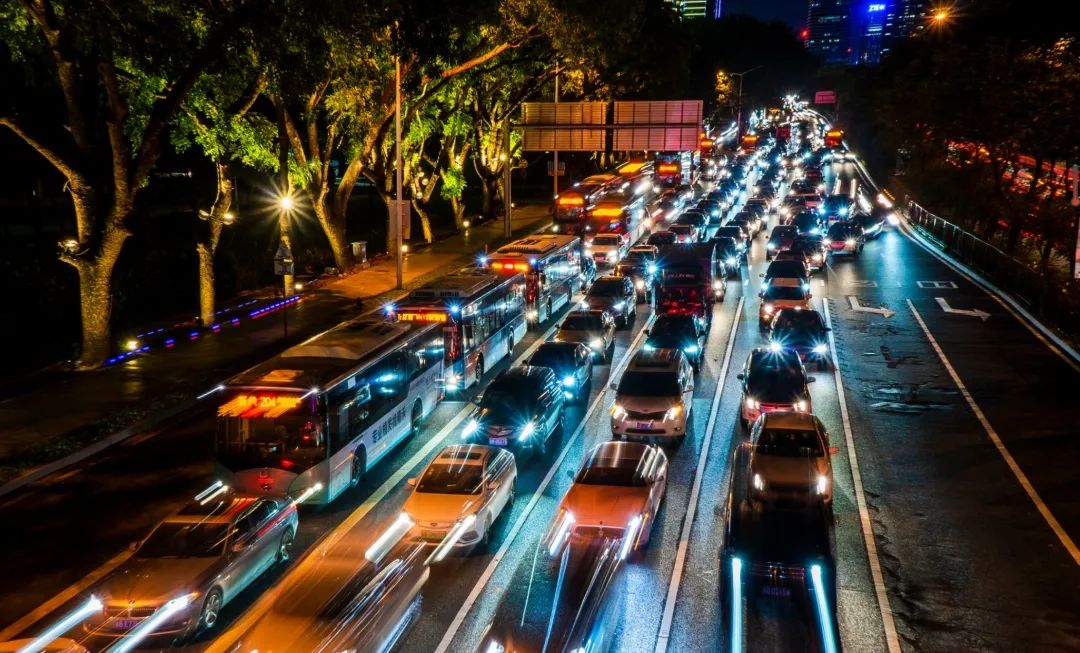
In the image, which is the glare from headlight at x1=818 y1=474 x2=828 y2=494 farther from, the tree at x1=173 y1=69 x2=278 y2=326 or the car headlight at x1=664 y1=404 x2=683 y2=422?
the tree at x1=173 y1=69 x2=278 y2=326

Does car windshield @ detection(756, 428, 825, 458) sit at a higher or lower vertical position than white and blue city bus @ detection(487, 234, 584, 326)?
lower

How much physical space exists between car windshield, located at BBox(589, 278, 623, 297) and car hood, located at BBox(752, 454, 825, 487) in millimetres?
15759

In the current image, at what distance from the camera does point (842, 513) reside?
54.6 feet

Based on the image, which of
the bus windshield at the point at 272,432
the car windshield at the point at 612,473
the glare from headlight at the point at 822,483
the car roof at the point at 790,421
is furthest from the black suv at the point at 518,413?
the glare from headlight at the point at 822,483

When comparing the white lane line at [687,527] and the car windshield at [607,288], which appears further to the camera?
the car windshield at [607,288]

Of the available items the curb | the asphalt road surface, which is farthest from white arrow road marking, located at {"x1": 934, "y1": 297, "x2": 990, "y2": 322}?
the curb

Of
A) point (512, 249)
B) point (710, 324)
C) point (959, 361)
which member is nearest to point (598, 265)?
point (512, 249)

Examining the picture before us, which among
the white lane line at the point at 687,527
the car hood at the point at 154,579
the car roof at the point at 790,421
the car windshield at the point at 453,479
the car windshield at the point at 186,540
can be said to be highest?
the car roof at the point at 790,421

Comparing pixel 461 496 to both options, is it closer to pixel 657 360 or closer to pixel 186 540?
pixel 186 540

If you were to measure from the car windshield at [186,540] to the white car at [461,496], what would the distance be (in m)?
3.09

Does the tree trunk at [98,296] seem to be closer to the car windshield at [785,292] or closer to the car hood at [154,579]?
the car hood at [154,579]

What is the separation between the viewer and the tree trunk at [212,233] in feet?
94.6

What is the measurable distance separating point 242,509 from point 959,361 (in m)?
21.2

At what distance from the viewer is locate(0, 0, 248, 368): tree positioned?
22.3 metres
